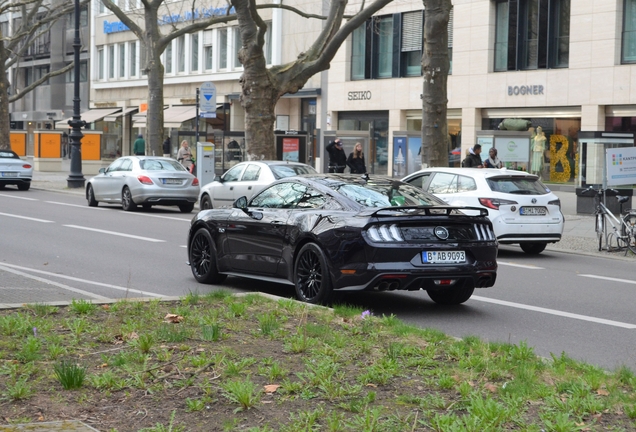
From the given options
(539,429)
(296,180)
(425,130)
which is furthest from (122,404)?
(425,130)

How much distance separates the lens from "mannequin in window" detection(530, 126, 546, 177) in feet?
124

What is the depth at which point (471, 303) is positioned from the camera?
1136 centimetres

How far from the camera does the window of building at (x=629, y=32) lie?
117ft

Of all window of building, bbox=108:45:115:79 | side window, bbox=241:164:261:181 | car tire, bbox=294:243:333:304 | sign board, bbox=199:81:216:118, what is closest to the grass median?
car tire, bbox=294:243:333:304

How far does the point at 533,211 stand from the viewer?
682 inches

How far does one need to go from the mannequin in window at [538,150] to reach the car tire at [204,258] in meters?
26.2

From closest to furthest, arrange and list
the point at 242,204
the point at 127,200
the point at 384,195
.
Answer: the point at 384,195 → the point at 242,204 → the point at 127,200

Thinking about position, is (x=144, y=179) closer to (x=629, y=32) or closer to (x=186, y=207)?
(x=186, y=207)

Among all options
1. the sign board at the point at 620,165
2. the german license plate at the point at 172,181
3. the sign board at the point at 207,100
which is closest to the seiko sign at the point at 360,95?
the sign board at the point at 207,100

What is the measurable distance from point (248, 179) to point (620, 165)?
8137 millimetres

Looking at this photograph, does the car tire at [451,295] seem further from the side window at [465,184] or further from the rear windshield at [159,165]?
the rear windshield at [159,165]

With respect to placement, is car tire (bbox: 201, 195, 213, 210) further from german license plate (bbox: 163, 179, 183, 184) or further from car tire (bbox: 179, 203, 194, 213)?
car tire (bbox: 179, 203, 194, 213)

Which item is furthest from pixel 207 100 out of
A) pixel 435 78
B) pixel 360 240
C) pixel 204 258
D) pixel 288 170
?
pixel 360 240

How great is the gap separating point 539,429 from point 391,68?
41.1 meters
